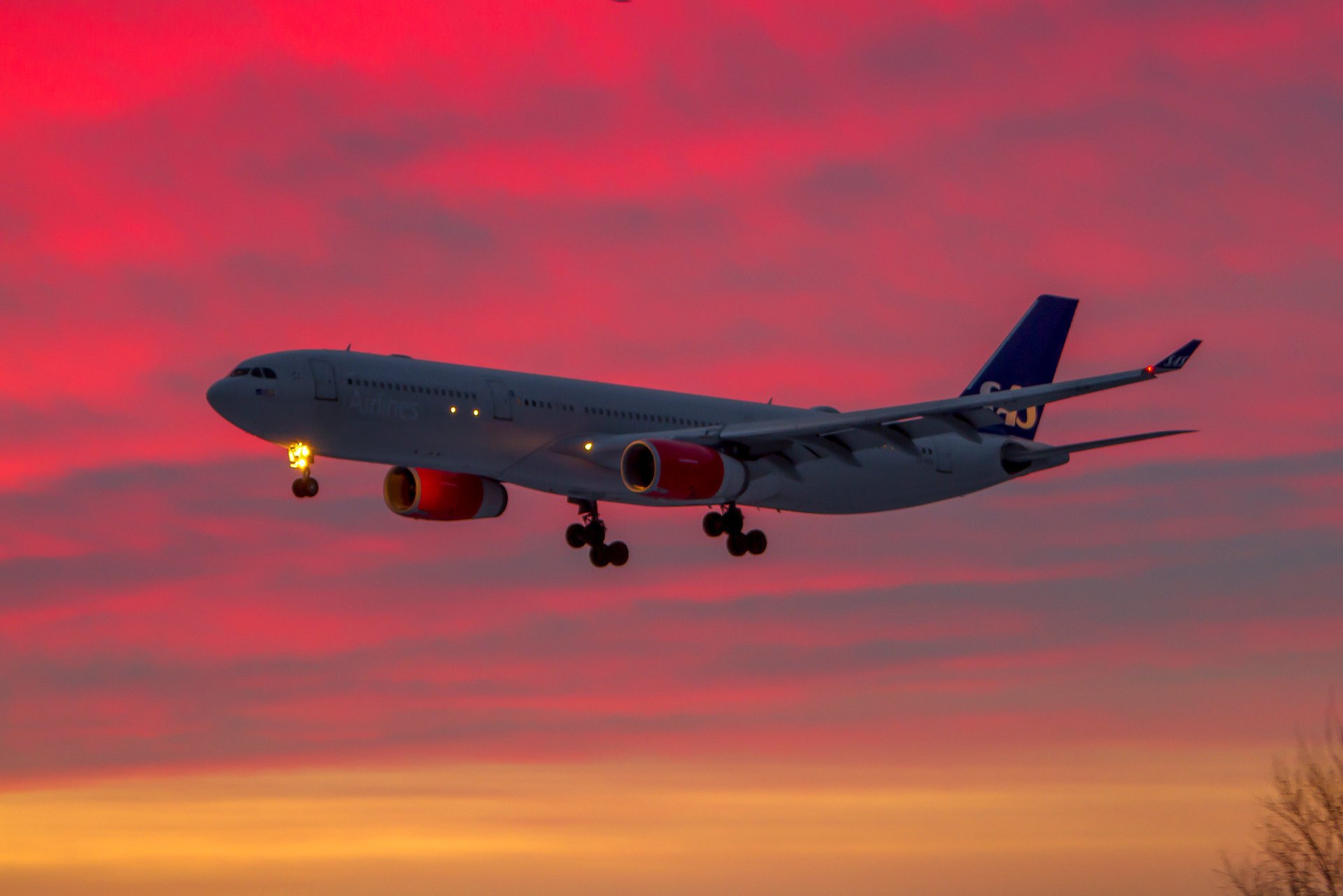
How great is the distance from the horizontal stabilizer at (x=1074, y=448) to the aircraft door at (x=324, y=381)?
23.5 meters

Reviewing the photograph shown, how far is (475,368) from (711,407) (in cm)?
924

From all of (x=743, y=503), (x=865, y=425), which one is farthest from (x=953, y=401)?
(x=743, y=503)

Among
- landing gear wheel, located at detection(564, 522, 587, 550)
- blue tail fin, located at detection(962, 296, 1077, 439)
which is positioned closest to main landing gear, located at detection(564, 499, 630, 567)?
landing gear wheel, located at detection(564, 522, 587, 550)

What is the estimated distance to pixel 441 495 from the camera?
57.1 metres

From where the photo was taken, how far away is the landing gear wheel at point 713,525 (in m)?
59.4

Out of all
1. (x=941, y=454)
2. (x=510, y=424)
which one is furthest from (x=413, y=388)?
(x=941, y=454)

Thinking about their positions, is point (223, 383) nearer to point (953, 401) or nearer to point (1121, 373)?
point (953, 401)

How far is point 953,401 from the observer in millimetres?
52562

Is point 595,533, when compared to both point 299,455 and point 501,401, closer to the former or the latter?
point 501,401

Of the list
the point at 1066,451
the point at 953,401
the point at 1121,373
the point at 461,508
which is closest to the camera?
the point at 1121,373

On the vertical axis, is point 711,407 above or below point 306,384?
above

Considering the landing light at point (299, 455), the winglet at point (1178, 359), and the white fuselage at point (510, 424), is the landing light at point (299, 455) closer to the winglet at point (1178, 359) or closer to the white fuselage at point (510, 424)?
the white fuselage at point (510, 424)

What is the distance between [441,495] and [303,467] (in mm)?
7441

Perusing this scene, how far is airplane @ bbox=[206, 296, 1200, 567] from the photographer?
50.2m
